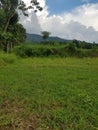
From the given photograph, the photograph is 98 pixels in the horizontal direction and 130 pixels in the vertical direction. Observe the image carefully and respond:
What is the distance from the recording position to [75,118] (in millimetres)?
4582

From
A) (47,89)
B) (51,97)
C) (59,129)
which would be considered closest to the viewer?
(59,129)

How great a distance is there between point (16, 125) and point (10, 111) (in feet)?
2.41

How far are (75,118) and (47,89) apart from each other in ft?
7.44

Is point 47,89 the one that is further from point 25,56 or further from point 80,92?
point 25,56

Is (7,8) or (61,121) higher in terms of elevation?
(7,8)

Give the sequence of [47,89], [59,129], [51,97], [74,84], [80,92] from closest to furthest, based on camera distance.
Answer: [59,129]
[51,97]
[80,92]
[47,89]
[74,84]

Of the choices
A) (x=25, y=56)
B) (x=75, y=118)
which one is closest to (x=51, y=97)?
(x=75, y=118)

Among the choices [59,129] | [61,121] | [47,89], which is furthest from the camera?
[47,89]

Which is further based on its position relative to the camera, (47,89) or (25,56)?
(25,56)

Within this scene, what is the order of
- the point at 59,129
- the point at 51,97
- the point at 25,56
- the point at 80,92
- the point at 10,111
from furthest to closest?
the point at 25,56, the point at 80,92, the point at 51,97, the point at 10,111, the point at 59,129

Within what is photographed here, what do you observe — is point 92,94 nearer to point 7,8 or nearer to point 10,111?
point 10,111

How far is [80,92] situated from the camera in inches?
251

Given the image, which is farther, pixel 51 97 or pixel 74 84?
pixel 74 84

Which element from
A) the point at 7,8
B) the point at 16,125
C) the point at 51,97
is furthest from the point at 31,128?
the point at 7,8
